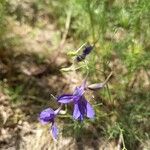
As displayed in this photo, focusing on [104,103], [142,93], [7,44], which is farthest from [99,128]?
[7,44]

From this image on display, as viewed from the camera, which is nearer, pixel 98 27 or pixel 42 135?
pixel 42 135

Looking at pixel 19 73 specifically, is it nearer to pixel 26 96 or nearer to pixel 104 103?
pixel 26 96

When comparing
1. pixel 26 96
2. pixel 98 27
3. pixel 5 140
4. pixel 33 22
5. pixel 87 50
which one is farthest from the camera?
pixel 33 22

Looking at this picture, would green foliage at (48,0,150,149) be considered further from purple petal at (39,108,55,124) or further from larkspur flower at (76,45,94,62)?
purple petal at (39,108,55,124)

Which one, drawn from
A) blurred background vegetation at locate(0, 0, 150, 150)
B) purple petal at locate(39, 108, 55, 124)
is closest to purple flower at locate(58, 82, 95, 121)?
purple petal at locate(39, 108, 55, 124)

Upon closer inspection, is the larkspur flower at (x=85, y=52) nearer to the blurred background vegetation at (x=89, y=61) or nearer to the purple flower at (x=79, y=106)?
the purple flower at (x=79, y=106)

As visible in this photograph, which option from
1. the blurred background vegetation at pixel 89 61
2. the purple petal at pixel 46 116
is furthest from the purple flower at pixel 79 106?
the blurred background vegetation at pixel 89 61

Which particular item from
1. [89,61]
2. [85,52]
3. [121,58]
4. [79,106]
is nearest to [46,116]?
[79,106]

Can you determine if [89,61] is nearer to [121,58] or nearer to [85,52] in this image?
[121,58]
